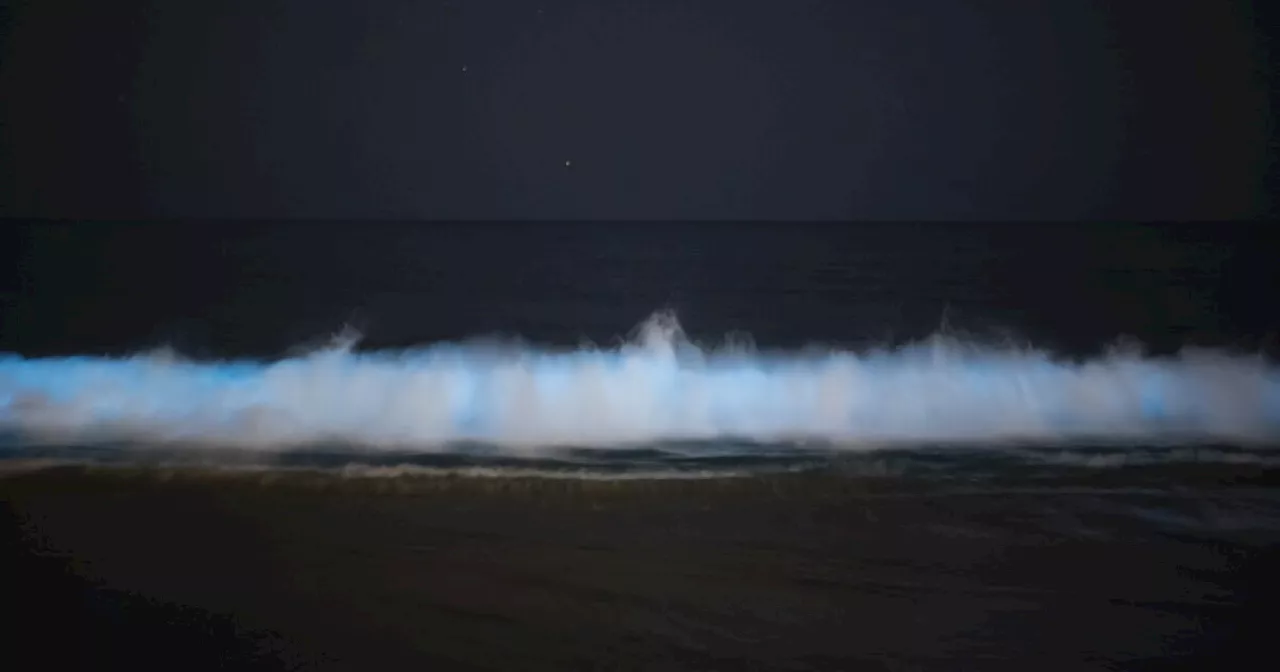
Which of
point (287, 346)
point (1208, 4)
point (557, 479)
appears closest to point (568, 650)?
point (557, 479)

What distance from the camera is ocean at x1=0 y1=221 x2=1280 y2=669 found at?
1.17m

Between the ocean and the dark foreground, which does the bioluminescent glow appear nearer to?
the ocean

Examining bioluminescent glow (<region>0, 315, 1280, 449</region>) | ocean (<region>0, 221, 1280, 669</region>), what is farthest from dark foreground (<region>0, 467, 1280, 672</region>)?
bioluminescent glow (<region>0, 315, 1280, 449</region>)

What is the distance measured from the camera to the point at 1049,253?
423 centimetres

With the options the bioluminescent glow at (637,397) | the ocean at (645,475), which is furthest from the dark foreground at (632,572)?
the bioluminescent glow at (637,397)

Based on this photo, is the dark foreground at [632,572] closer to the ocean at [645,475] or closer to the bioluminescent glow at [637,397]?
the ocean at [645,475]

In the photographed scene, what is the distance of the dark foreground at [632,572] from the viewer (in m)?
1.12

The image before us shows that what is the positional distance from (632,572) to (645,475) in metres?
0.38

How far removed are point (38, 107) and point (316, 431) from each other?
2747mm

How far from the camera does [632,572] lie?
1303 millimetres

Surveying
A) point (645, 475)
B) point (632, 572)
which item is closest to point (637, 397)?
point (645, 475)

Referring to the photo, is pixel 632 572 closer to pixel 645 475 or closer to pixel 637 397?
pixel 645 475

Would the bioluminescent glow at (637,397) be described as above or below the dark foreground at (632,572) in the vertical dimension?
above

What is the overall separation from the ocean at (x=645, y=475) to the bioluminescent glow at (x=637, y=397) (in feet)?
0.04
